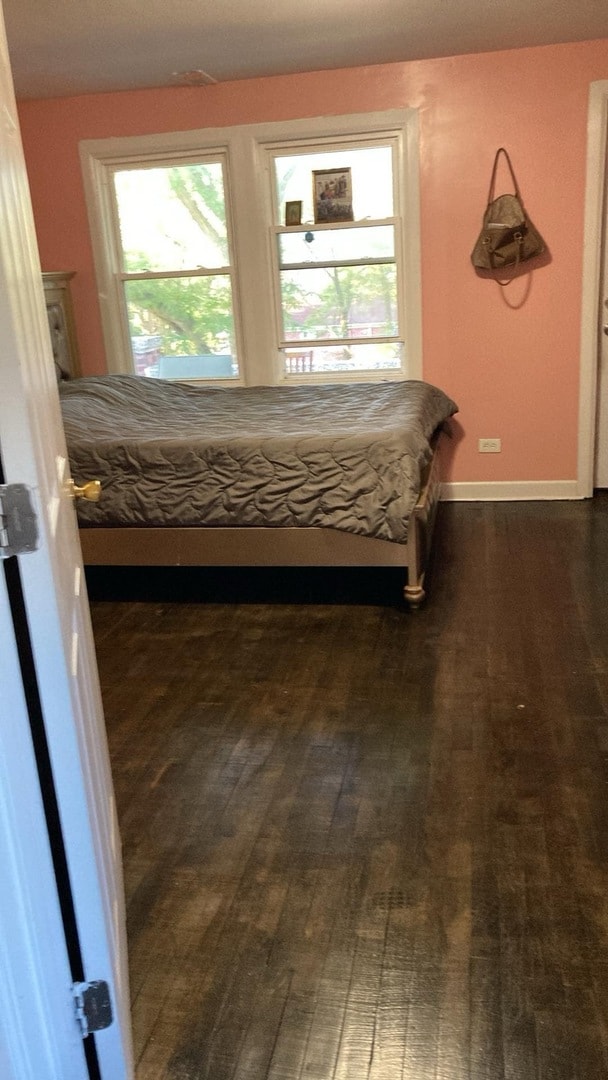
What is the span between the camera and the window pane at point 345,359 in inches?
195

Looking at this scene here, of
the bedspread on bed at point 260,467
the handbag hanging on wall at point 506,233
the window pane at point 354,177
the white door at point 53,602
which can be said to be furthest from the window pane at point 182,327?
the white door at point 53,602

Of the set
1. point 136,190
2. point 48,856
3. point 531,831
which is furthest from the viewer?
point 136,190

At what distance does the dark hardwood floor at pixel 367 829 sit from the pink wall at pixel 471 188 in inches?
57.0

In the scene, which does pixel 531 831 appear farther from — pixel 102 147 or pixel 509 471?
pixel 102 147

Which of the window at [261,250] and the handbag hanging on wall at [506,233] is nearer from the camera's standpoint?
the handbag hanging on wall at [506,233]

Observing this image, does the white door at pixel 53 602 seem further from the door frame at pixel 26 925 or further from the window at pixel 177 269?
the window at pixel 177 269

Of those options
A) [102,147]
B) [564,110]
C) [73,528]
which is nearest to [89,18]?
[102,147]

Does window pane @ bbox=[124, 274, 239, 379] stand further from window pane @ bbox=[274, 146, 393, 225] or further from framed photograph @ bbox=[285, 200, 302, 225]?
window pane @ bbox=[274, 146, 393, 225]

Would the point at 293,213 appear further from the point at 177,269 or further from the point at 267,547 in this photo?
the point at 267,547

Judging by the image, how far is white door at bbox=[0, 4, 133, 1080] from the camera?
3.59ft

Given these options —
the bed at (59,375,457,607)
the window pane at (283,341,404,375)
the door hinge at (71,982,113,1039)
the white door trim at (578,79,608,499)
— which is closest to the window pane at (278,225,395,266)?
the window pane at (283,341,404,375)

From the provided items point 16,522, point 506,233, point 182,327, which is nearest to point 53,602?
point 16,522

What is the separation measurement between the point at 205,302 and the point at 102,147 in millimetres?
971

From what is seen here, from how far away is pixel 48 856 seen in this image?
1.19m
